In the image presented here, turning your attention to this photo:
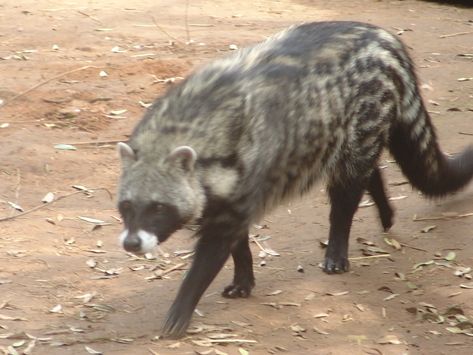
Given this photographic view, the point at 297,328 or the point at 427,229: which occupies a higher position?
the point at 427,229

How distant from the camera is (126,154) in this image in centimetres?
543

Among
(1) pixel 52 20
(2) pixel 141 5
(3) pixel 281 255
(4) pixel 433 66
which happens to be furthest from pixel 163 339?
(2) pixel 141 5

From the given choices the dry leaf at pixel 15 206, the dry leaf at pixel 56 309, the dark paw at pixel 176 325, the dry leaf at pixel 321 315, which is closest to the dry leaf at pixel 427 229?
the dry leaf at pixel 321 315

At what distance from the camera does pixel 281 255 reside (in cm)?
677

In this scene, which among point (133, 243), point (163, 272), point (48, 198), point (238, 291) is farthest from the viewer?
point (48, 198)

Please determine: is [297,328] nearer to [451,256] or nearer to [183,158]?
[183,158]

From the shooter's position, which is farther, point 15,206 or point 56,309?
point 15,206

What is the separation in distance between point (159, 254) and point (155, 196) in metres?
1.44

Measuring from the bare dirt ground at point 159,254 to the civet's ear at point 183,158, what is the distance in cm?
97

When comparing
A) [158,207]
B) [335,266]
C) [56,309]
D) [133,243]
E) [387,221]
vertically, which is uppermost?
[158,207]

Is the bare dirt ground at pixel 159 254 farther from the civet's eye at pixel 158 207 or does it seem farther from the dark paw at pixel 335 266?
the civet's eye at pixel 158 207

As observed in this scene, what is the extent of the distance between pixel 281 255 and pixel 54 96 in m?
3.22

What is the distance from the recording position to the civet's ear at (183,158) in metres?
5.30

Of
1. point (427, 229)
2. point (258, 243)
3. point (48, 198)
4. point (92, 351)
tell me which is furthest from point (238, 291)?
point (48, 198)
